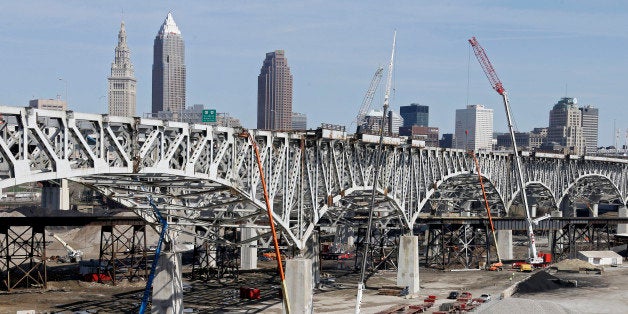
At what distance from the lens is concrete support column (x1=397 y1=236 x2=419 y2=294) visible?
9812 cm

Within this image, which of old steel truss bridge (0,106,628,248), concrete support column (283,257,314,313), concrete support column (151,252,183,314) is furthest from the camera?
concrete support column (151,252,183,314)

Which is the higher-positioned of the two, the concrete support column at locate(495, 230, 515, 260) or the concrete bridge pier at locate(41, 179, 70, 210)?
the concrete bridge pier at locate(41, 179, 70, 210)

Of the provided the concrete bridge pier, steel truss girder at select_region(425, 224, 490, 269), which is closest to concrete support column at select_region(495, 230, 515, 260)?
steel truss girder at select_region(425, 224, 490, 269)

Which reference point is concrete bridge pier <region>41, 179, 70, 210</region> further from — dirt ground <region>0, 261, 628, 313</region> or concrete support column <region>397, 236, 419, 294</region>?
concrete support column <region>397, 236, 419, 294</region>

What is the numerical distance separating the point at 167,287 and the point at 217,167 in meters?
11.7

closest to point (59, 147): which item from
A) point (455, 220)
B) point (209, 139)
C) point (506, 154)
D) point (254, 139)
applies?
point (209, 139)

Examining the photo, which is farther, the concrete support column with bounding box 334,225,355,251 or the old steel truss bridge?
the concrete support column with bounding box 334,225,355,251

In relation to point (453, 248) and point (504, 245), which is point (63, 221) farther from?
point (504, 245)

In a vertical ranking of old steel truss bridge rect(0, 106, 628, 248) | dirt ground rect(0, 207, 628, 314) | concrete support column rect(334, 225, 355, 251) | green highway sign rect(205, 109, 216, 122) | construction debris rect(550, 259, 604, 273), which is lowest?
concrete support column rect(334, 225, 355, 251)

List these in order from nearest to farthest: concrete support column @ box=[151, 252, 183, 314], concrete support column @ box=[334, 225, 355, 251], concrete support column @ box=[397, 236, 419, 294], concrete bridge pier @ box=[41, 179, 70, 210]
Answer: concrete support column @ box=[151, 252, 183, 314], concrete support column @ box=[397, 236, 419, 294], concrete support column @ box=[334, 225, 355, 251], concrete bridge pier @ box=[41, 179, 70, 210]

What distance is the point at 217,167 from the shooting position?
219 ft

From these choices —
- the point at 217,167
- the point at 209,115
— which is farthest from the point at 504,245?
the point at 217,167

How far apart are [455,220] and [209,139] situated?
6317cm

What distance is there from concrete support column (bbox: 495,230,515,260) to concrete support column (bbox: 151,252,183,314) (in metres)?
81.6
